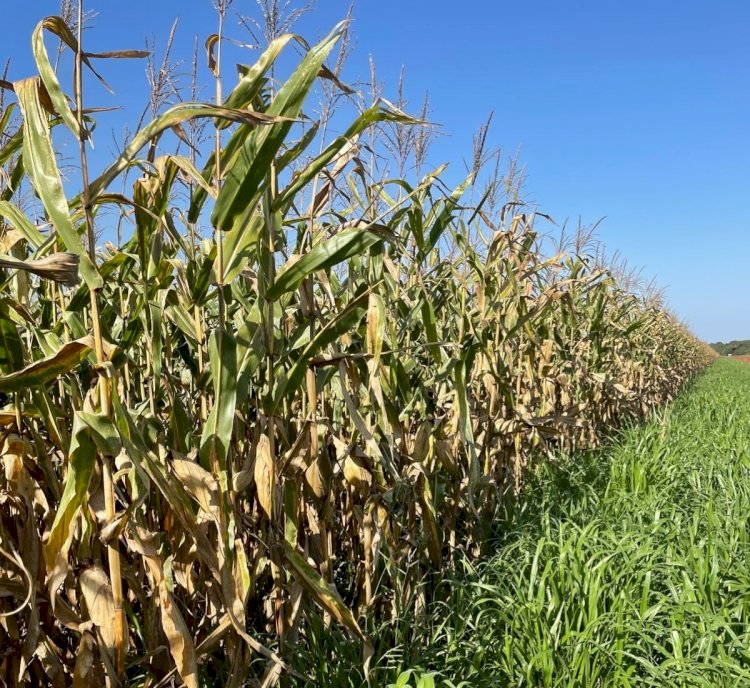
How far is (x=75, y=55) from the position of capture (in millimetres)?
1282

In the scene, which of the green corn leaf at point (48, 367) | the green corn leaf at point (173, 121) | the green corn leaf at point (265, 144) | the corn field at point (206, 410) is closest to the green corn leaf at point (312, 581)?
the corn field at point (206, 410)

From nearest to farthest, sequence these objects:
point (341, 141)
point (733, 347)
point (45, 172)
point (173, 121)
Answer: point (173, 121) < point (45, 172) < point (341, 141) < point (733, 347)

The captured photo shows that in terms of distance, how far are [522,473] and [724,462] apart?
1.17 m

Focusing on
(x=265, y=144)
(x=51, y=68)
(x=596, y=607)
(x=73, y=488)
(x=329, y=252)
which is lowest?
(x=596, y=607)

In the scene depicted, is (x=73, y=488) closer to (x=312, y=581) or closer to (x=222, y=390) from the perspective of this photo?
(x=222, y=390)

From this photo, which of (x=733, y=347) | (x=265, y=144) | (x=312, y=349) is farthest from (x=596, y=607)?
(x=733, y=347)

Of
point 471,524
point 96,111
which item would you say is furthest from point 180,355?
point 471,524

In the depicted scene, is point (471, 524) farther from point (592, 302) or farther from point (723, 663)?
point (592, 302)

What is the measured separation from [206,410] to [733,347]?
83.2 meters

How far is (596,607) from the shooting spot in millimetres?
2182

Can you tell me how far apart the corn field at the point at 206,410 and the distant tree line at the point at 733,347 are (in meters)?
77.0

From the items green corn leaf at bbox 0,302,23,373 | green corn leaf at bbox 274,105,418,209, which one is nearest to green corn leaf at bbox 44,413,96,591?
green corn leaf at bbox 0,302,23,373

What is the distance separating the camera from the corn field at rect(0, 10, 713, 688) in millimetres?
1273

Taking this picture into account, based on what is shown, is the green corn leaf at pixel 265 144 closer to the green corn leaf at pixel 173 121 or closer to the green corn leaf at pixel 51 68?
the green corn leaf at pixel 173 121
